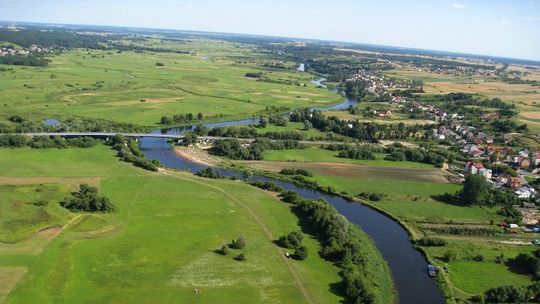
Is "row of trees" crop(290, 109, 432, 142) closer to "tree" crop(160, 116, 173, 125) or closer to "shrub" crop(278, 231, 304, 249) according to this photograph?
"tree" crop(160, 116, 173, 125)

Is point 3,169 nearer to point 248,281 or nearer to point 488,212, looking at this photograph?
point 248,281

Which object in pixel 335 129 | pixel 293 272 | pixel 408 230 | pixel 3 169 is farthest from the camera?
pixel 335 129

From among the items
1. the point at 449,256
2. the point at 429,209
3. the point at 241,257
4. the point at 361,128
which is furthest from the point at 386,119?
the point at 241,257

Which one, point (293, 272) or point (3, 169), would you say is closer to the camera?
point (293, 272)

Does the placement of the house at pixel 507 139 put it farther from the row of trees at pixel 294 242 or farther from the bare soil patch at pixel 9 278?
the bare soil patch at pixel 9 278

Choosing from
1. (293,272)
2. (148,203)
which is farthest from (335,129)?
(293,272)

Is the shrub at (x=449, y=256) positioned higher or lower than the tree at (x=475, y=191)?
lower

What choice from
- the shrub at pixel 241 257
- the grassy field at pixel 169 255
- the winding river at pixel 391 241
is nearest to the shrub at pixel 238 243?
the grassy field at pixel 169 255
